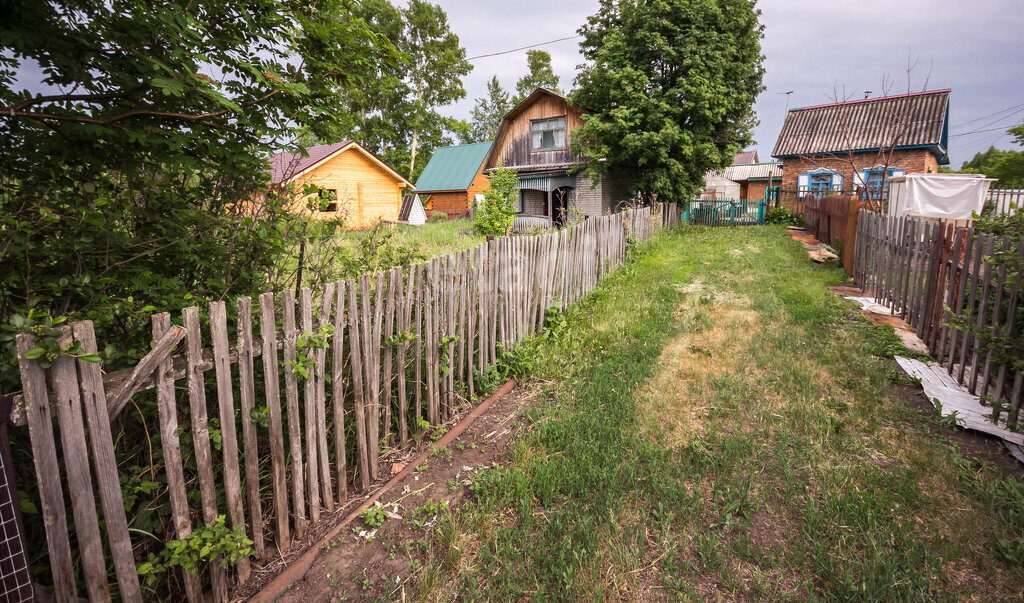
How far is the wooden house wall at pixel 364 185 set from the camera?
26.8m

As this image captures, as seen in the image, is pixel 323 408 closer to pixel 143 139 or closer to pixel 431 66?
pixel 143 139

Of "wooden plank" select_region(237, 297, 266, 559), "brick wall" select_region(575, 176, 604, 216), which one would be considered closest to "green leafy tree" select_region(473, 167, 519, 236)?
"brick wall" select_region(575, 176, 604, 216)

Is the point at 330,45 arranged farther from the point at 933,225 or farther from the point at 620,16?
the point at 620,16

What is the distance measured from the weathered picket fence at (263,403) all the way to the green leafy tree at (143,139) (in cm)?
29

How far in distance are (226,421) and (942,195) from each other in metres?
16.7

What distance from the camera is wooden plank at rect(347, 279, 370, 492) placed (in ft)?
9.93

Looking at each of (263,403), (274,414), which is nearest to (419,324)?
(263,403)

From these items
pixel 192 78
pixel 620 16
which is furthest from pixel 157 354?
pixel 620 16

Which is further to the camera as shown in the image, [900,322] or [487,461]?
[900,322]

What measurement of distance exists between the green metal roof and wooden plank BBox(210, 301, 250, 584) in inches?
1225

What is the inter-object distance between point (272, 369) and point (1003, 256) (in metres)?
4.89

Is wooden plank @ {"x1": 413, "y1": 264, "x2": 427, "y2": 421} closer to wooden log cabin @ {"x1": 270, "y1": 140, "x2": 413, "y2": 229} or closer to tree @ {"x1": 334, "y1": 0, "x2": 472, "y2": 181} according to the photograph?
wooden log cabin @ {"x1": 270, "y1": 140, "x2": 413, "y2": 229}

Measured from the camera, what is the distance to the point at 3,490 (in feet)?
5.63

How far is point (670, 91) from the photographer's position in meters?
19.1
